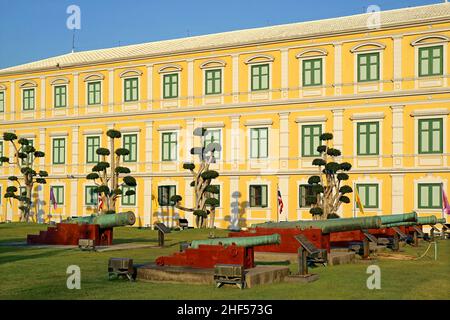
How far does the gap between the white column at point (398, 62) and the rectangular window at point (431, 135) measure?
2.37 m

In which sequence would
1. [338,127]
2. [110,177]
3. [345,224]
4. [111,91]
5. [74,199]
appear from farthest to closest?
1. [74,199]
2. [111,91]
3. [110,177]
4. [338,127]
5. [345,224]

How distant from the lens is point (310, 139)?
40469 millimetres

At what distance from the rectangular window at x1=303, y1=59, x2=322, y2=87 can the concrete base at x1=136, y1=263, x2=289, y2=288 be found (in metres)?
25.4

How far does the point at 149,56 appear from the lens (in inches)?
1799

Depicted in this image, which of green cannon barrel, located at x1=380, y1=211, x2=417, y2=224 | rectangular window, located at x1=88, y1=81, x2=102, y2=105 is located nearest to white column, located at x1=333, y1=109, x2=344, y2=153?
green cannon barrel, located at x1=380, y1=211, x2=417, y2=224

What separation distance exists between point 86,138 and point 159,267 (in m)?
33.6

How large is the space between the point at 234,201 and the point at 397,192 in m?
9.96

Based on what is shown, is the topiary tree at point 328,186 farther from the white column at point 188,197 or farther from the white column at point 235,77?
the white column at point 188,197

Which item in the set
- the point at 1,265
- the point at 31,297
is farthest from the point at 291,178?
the point at 31,297

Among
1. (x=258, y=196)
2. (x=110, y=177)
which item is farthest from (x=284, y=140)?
(x=110, y=177)

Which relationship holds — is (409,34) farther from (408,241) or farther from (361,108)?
(408,241)

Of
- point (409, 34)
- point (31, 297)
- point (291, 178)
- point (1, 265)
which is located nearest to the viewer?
point (31, 297)

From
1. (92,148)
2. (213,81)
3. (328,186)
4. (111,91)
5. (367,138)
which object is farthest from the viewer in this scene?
(92,148)

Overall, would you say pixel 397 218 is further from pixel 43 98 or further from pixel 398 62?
pixel 43 98
